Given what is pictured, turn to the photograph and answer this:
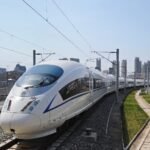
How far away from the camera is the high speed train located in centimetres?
1231

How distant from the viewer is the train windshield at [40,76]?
44.9 feet

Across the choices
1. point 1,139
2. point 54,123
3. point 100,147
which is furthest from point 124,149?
point 1,139

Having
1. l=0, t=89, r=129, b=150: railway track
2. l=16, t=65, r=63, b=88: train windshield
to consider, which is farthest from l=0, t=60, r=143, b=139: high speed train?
l=0, t=89, r=129, b=150: railway track

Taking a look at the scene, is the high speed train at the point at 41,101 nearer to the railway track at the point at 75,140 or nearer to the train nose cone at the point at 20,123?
the train nose cone at the point at 20,123

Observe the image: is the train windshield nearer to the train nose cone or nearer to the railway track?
the train nose cone

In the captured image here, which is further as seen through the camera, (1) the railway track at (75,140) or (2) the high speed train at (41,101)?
(1) the railway track at (75,140)

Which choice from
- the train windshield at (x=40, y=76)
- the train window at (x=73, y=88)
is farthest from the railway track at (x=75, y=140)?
the train windshield at (x=40, y=76)

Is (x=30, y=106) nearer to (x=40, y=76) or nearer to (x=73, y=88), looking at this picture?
(x=40, y=76)

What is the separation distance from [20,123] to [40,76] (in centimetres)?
254

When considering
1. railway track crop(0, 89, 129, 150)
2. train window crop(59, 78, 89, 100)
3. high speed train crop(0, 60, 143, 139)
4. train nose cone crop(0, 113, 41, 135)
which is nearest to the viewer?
train nose cone crop(0, 113, 41, 135)

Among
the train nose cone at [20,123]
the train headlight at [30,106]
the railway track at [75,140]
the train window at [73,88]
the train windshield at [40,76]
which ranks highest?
the train windshield at [40,76]

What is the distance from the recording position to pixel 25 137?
12.9 metres

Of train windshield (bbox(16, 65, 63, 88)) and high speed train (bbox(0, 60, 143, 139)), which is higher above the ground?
train windshield (bbox(16, 65, 63, 88))

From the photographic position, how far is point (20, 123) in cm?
1211
